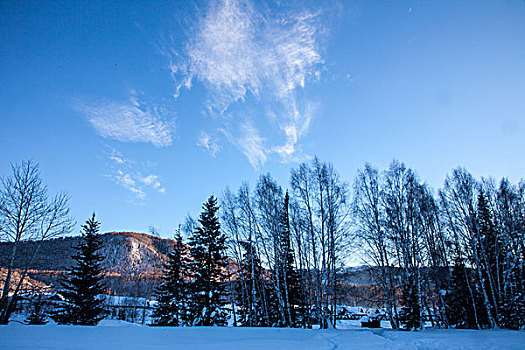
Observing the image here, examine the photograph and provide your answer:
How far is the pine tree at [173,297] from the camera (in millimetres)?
19906

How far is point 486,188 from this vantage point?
19578mm

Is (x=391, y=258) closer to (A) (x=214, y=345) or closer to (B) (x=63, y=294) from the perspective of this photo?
(A) (x=214, y=345)

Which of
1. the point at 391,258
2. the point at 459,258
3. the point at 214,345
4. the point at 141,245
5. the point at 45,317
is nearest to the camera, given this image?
the point at 214,345

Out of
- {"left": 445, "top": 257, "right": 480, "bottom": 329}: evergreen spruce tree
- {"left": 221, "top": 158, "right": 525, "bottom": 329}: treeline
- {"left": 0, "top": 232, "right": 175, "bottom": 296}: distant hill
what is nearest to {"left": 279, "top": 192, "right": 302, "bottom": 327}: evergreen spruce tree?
{"left": 221, "top": 158, "right": 525, "bottom": 329}: treeline

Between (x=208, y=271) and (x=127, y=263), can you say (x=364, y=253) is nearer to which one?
(x=208, y=271)

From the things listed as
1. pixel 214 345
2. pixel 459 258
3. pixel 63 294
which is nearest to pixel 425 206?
pixel 459 258

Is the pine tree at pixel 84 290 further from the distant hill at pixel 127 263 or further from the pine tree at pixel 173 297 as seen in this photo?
the distant hill at pixel 127 263

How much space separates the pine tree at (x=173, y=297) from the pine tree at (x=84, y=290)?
3.91m

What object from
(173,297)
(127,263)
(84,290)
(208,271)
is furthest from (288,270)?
(127,263)

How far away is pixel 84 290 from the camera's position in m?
18.1

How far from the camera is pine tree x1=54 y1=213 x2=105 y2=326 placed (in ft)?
56.4

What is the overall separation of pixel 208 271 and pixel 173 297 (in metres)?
3.74

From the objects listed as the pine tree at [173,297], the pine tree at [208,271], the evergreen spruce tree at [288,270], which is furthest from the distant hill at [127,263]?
the evergreen spruce tree at [288,270]

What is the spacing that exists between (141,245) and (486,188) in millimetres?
119359
